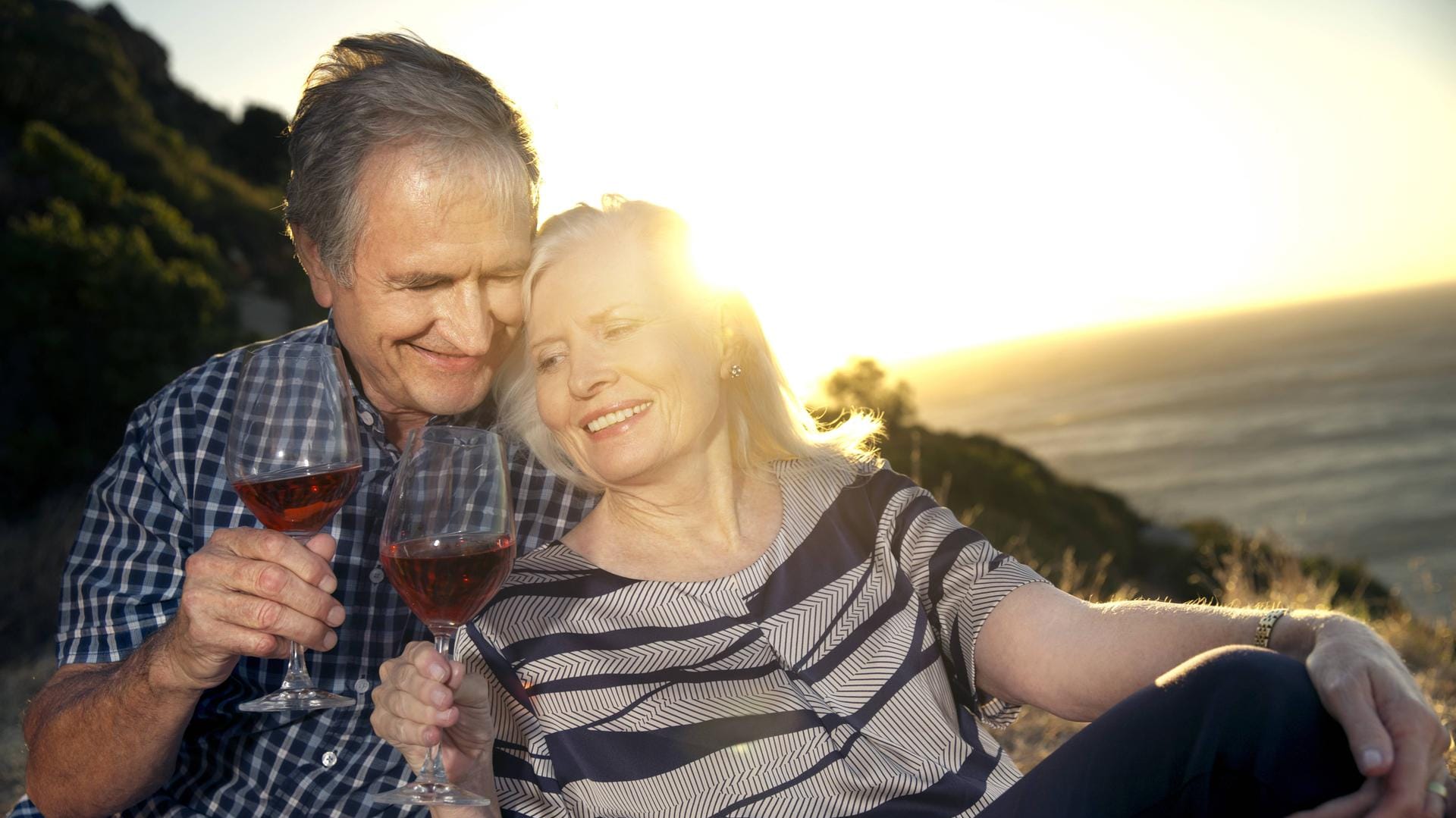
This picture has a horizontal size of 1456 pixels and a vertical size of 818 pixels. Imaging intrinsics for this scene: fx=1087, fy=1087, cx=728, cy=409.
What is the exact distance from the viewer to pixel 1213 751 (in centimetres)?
160

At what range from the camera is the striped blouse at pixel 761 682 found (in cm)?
221

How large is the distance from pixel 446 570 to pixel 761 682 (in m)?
0.83

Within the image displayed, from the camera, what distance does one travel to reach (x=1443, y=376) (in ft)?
282

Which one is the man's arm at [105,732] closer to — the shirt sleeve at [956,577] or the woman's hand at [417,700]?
the woman's hand at [417,700]

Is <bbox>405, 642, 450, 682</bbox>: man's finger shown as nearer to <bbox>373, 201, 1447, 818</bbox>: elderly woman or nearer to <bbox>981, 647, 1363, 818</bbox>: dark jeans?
<bbox>373, 201, 1447, 818</bbox>: elderly woman

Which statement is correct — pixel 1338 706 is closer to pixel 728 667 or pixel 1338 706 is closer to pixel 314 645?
pixel 728 667

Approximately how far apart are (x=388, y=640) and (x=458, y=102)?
1.35 m

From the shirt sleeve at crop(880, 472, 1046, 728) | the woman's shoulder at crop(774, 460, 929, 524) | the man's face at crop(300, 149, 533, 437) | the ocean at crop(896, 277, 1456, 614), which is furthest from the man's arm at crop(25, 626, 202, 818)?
the ocean at crop(896, 277, 1456, 614)

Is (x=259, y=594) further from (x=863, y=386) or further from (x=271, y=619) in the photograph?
(x=863, y=386)

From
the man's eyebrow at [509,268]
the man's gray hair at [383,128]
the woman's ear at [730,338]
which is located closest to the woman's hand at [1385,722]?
the woman's ear at [730,338]

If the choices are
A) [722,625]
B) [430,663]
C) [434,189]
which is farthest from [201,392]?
[722,625]

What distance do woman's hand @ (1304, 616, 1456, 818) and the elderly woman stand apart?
0.11 meters

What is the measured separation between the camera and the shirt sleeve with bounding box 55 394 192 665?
7.90 ft

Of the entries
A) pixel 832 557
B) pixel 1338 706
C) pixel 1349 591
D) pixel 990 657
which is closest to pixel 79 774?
pixel 832 557
